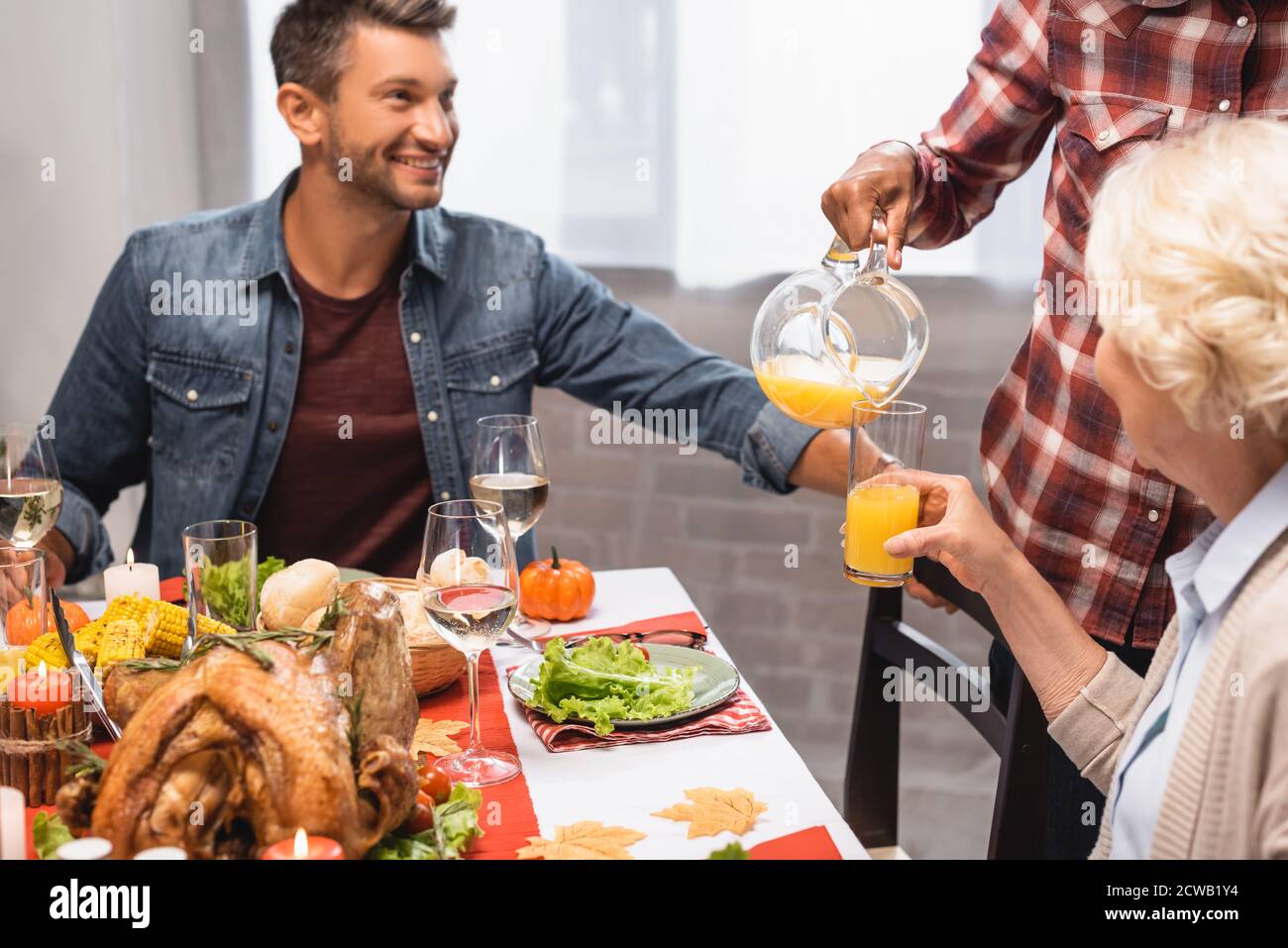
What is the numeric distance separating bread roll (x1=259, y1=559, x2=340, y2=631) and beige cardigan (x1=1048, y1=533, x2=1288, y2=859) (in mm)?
916

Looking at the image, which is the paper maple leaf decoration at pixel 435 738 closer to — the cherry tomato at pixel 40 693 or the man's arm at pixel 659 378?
the cherry tomato at pixel 40 693

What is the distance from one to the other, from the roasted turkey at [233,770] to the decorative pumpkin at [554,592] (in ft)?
2.54

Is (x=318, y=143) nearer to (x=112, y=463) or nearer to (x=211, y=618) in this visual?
(x=112, y=463)

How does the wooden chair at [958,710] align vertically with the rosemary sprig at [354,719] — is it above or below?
below

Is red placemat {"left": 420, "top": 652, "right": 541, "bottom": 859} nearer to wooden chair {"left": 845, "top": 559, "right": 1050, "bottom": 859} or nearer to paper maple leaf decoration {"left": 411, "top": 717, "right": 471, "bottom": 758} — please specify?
paper maple leaf decoration {"left": 411, "top": 717, "right": 471, "bottom": 758}

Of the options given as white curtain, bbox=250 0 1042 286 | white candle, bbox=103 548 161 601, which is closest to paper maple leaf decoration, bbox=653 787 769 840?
white candle, bbox=103 548 161 601

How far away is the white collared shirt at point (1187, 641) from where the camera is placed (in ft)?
3.28

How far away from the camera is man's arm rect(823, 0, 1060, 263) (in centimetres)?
163

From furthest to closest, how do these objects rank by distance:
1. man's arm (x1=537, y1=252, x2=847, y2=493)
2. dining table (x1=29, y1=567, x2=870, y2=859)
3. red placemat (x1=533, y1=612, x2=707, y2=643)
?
man's arm (x1=537, y1=252, x2=847, y2=493) < red placemat (x1=533, y1=612, x2=707, y2=643) < dining table (x1=29, y1=567, x2=870, y2=859)

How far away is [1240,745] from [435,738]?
812mm

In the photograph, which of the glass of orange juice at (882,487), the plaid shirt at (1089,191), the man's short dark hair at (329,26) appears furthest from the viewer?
the man's short dark hair at (329,26)

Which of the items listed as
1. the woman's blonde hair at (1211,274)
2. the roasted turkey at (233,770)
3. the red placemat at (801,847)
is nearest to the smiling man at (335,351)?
the red placemat at (801,847)

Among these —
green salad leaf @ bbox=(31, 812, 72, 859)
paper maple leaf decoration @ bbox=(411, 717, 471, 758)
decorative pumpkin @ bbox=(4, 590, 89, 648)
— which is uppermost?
decorative pumpkin @ bbox=(4, 590, 89, 648)

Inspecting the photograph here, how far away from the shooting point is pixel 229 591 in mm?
1326
